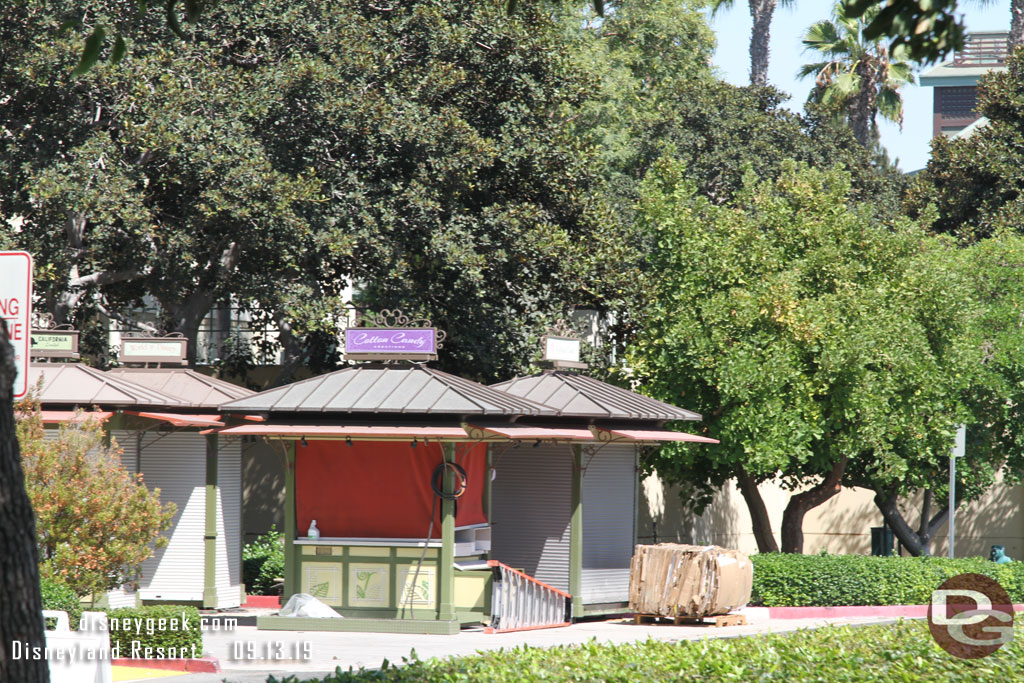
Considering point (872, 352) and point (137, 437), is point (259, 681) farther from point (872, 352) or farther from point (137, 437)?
point (872, 352)

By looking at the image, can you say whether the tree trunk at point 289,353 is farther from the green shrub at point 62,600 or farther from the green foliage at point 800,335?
the green shrub at point 62,600

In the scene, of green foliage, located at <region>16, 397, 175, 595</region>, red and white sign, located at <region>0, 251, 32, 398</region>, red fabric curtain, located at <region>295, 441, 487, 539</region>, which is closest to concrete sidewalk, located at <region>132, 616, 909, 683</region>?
red fabric curtain, located at <region>295, 441, 487, 539</region>

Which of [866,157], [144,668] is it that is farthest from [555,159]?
[866,157]

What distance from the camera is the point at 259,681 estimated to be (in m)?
13.7

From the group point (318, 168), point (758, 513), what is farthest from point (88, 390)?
point (758, 513)

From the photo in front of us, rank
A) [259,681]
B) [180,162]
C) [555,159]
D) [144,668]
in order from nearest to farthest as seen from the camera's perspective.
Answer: [259,681] < [144,668] < [180,162] < [555,159]

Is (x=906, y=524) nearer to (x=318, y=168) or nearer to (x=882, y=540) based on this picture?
(x=882, y=540)

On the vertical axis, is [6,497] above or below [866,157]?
below

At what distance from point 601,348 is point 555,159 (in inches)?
179

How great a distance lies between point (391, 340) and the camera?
2059 centimetres

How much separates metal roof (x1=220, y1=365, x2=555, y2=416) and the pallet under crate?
12.4ft

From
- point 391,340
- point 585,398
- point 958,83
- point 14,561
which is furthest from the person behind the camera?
point 958,83

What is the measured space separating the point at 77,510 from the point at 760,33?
41.8m

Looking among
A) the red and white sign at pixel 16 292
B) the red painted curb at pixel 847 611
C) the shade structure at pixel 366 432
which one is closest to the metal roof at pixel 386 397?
the shade structure at pixel 366 432
